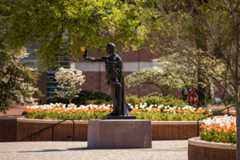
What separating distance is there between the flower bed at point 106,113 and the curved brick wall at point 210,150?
335 inches

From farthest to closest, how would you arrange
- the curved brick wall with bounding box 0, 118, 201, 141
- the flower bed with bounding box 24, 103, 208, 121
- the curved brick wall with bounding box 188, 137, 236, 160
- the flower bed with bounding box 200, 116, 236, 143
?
the flower bed with bounding box 24, 103, 208, 121 < the curved brick wall with bounding box 0, 118, 201, 141 < the flower bed with bounding box 200, 116, 236, 143 < the curved brick wall with bounding box 188, 137, 236, 160

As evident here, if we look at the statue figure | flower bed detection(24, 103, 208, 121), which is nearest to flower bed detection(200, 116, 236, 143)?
the statue figure

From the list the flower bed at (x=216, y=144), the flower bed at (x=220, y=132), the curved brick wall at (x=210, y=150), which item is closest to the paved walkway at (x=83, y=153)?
the flower bed at (x=220, y=132)

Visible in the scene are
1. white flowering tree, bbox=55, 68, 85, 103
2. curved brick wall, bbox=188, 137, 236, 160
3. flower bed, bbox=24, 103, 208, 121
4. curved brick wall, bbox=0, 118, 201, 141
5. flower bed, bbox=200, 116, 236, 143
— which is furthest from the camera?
white flowering tree, bbox=55, 68, 85, 103

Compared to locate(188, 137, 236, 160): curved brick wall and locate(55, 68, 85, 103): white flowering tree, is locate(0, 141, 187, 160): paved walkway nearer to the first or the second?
locate(188, 137, 236, 160): curved brick wall

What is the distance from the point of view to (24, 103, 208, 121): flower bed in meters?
23.2

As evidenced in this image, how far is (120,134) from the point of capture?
1867cm

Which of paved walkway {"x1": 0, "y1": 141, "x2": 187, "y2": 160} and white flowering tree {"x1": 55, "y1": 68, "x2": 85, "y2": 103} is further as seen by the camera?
white flowering tree {"x1": 55, "y1": 68, "x2": 85, "y2": 103}

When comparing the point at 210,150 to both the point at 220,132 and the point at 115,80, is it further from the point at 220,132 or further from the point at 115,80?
the point at 115,80

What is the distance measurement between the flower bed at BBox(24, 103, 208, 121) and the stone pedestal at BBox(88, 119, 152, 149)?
12.0ft

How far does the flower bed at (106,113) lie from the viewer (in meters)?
23.2

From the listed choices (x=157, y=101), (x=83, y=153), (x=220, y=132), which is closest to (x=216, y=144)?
(x=220, y=132)

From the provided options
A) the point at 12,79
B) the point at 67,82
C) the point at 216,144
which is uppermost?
the point at 67,82

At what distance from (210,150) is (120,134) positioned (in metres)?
5.56
